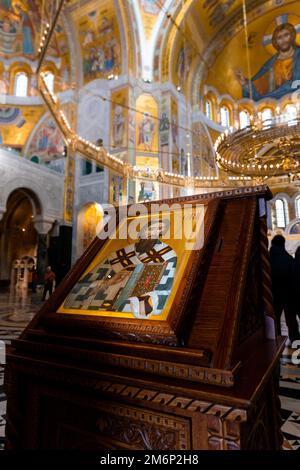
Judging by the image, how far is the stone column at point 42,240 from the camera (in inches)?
485

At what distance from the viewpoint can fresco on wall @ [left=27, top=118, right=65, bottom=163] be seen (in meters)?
13.7

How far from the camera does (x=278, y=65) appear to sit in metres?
19.6

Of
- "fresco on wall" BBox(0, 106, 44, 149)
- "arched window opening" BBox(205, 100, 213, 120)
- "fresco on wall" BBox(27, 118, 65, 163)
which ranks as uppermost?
"arched window opening" BBox(205, 100, 213, 120)

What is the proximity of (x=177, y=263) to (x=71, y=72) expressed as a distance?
1653cm

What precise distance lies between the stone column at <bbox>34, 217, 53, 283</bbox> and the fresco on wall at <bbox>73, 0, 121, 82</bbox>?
7.95 m

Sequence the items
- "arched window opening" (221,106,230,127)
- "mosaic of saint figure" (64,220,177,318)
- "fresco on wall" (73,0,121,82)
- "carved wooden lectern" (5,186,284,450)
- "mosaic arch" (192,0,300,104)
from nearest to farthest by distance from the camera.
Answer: "carved wooden lectern" (5,186,284,450) < "mosaic of saint figure" (64,220,177,318) < "fresco on wall" (73,0,121,82) < "mosaic arch" (192,0,300,104) < "arched window opening" (221,106,230,127)

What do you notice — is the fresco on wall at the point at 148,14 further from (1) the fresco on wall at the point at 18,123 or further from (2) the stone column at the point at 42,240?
(2) the stone column at the point at 42,240

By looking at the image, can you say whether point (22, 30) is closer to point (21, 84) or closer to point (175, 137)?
point (21, 84)

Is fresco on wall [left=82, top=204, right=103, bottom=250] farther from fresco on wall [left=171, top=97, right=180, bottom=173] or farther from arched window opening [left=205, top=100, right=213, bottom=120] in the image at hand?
arched window opening [left=205, top=100, right=213, bottom=120]

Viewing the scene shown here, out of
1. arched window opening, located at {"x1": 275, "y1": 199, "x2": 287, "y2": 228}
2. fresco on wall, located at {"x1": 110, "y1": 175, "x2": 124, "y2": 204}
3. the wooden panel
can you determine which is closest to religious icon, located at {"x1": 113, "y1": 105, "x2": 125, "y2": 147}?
fresco on wall, located at {"x1": 110, "y1": 175, "x2": 124, "y2": 204}

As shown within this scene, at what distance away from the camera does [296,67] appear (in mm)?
19031

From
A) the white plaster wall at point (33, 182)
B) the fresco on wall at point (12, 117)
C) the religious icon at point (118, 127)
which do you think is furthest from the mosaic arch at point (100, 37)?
the white plaster wall at point (33, 182)

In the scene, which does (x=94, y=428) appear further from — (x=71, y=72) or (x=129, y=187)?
(x=71, y=72)

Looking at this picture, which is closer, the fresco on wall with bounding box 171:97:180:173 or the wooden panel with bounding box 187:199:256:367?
the wooden panel with bounding box 187:199:256:367
